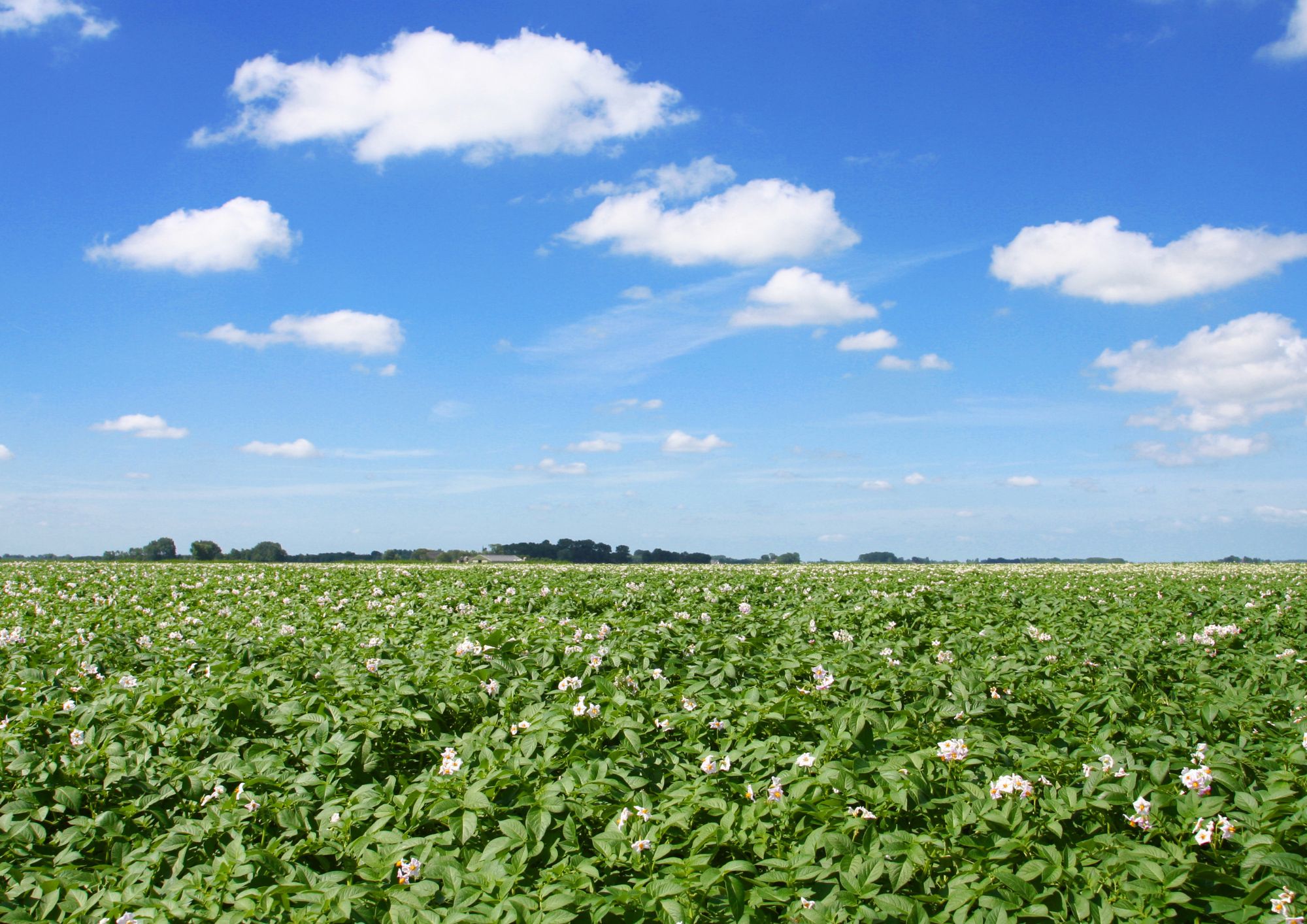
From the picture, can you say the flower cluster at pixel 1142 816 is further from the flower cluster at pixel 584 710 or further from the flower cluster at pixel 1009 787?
the flower cluster at pixel 584 710

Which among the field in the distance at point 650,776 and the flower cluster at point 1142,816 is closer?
the field in the distance at point 650,776

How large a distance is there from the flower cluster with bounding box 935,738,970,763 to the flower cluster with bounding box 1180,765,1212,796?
103 cm

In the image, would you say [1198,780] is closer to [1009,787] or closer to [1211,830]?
[1211,830]

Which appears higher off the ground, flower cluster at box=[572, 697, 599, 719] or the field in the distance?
flower cluster at box=[572, 697, 599, 719]

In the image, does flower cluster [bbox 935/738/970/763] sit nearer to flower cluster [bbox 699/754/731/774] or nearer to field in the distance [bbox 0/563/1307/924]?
field in the distance [bbox 0/563/1307/924]

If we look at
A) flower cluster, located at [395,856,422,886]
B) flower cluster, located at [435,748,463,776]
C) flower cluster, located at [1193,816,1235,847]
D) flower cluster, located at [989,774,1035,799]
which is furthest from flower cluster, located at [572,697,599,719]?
flower cluster, located at [1193,816,1235,847]

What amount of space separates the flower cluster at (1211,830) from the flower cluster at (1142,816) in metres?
0.19

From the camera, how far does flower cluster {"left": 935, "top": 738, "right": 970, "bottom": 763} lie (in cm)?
438

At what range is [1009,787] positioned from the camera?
3.98 metres

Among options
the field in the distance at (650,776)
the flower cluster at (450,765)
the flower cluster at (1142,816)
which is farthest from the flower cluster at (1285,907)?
the flower cluster at (450,765)

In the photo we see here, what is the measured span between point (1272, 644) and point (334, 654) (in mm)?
10039

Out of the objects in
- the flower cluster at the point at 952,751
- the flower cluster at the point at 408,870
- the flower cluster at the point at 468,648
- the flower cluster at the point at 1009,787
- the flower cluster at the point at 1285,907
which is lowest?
the flower cluster at the point at 408,870

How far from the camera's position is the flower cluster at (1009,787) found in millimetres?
3981

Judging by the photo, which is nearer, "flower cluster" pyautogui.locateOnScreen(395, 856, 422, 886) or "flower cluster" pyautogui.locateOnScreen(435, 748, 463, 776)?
"flower cluster" pyautogui.locateOnScreen(395, 856, 422, 886)
